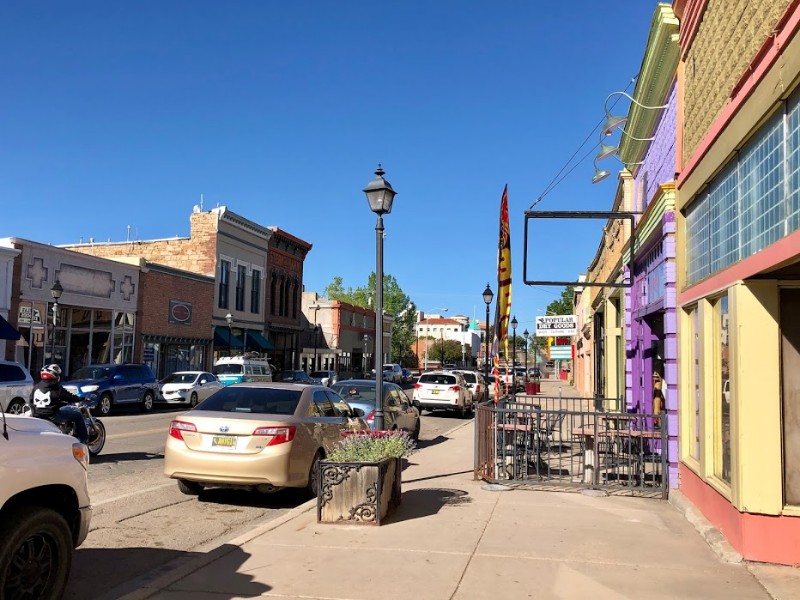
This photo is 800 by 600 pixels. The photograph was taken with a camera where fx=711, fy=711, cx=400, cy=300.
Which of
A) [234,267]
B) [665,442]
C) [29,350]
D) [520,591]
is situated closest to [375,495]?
[520,591]

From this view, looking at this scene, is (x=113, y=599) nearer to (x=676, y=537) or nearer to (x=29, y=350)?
(x=676, y=537)

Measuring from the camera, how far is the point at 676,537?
269 inches

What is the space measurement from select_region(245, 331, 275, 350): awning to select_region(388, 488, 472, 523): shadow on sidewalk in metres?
36.6

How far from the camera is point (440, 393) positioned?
2562 cm

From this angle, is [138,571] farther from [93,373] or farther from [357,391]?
[93,373]

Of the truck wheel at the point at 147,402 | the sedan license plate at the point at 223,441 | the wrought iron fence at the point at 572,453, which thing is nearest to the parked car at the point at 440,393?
the truck wheel at the point at 147,402

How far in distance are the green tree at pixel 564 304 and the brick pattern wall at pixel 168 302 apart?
34.1m

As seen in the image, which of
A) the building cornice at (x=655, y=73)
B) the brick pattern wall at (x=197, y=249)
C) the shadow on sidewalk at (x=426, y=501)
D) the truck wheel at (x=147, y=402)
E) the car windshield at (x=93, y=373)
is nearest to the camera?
the shadow on sidewalk at (x=426, y=501)

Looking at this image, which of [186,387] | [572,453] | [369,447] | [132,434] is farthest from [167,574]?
[186,387]

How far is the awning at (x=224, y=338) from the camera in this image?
41.3 meters

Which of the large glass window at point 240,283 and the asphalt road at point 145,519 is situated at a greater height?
the large glass window at point 240,283

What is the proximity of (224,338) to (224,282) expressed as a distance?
3.33 metres

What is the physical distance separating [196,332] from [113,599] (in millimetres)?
35012

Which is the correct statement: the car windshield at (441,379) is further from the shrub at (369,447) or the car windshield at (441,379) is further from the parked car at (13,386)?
the shrub at (369,447)
